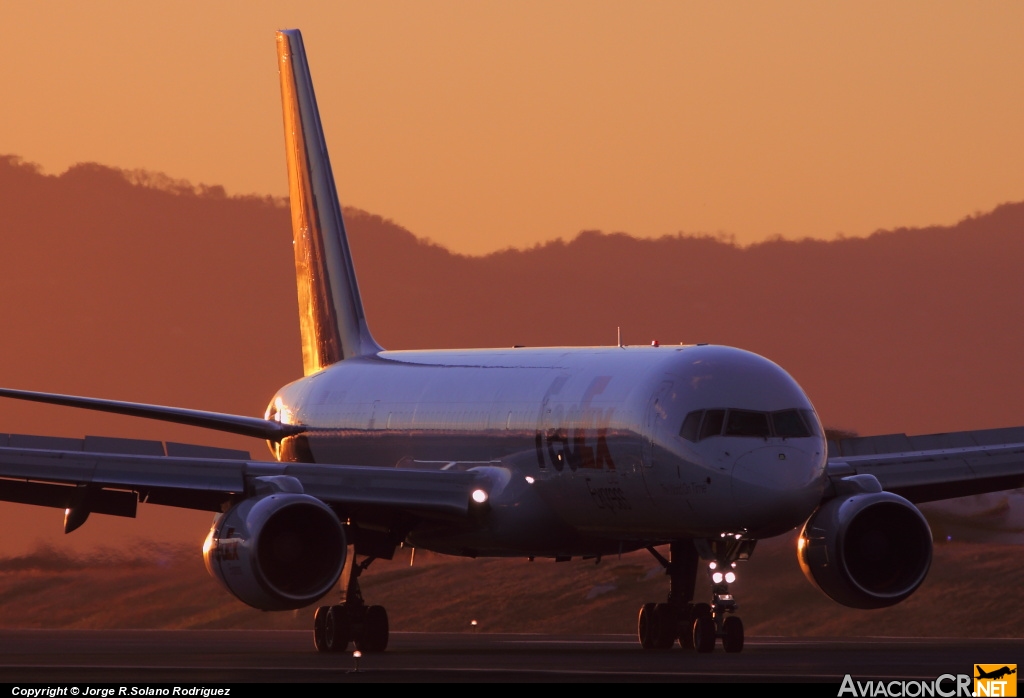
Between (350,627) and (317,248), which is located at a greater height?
(317,248)

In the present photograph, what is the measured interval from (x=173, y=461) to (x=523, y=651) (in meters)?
6.52

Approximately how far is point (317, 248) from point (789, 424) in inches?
701

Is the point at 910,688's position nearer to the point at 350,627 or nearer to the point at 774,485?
the point at 774,485

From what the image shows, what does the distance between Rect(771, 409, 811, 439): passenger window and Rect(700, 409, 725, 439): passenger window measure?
30.2 inches

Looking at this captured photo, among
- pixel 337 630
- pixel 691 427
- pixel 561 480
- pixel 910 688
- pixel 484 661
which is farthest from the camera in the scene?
pixel 337 630

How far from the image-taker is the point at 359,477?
119 feet

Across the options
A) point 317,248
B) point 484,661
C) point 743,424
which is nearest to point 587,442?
point 743,424

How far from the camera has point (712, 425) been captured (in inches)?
1318

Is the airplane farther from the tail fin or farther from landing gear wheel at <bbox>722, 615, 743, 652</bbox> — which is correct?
the tail fin

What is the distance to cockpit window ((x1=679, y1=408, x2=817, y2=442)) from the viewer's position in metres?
A: 33.4

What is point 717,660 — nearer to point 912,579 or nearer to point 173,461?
point 912,579

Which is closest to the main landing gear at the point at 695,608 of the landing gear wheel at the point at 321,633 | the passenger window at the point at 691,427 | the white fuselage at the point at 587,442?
the white fuselage at the point at 587,442

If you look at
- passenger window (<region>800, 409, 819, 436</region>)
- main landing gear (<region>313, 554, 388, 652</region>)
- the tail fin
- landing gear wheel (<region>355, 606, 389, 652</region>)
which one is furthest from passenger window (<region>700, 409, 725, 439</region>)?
the tail fin

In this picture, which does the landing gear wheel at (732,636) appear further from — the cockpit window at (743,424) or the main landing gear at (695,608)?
the cockpit window at (743,424)
